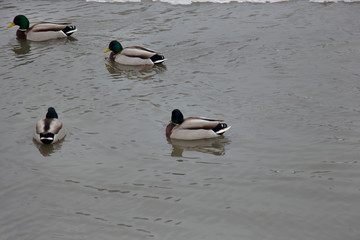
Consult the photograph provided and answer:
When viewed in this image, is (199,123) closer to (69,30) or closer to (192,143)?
(192,143)

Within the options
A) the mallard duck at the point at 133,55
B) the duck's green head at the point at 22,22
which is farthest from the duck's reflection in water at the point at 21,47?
the mallard duck at the point at 133,55

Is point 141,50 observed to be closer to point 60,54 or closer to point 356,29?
point 60,54

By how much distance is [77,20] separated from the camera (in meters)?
19.8

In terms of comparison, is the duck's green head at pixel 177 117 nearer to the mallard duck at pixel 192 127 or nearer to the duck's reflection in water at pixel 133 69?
the mallard duck at pixel 192 127

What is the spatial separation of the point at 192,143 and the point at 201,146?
259 millimetres

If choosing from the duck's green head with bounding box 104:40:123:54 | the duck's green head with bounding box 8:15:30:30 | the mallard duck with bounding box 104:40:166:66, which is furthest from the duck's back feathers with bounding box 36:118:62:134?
the duck's green head with bounding box 8:15:30:30

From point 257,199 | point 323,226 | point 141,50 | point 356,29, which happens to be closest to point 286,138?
point 257,199

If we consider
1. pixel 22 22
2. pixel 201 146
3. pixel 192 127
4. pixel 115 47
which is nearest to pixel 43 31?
pixel 22 22

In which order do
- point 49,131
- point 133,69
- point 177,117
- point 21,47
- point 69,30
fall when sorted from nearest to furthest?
point 49,131 < point 177,117 < point 133,69 < point 21,47 < point 69,30

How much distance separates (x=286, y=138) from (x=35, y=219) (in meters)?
4.85

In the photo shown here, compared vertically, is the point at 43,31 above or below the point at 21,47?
above

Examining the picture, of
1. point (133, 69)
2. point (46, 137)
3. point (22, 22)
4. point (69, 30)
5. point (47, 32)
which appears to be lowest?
point (133, 69)

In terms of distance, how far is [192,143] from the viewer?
1138 cm

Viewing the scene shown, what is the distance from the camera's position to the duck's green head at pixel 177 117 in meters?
11.5
